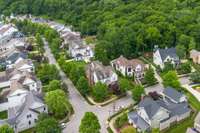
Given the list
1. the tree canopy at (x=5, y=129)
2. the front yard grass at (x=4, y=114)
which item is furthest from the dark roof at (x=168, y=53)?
the tree canopy at (x=5, y=129)

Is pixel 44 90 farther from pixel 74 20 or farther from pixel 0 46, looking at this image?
pixel 74 20

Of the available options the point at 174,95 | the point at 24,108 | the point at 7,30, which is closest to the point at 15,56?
the point at 24,108

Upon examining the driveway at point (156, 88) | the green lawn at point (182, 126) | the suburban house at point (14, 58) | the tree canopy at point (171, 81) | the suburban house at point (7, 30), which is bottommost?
the green lawn at point (182, 126)

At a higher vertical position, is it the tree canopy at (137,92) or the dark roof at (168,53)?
the dark roof at (168,53)

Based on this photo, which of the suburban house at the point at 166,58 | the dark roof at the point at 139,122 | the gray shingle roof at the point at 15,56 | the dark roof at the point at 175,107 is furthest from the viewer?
the gray shingle roof at the point at 15,56

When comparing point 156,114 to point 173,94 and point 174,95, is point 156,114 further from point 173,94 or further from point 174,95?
point 173,94

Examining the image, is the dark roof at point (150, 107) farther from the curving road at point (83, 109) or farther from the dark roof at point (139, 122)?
the curving road at point (83, 109)

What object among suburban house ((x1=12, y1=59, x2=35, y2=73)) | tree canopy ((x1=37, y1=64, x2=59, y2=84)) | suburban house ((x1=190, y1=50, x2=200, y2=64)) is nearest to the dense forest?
suburban house ((x1=190, y1=50, x2=200, y2=64))

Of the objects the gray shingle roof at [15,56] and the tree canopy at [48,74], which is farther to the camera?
the gray shingle roof at [15,56]
